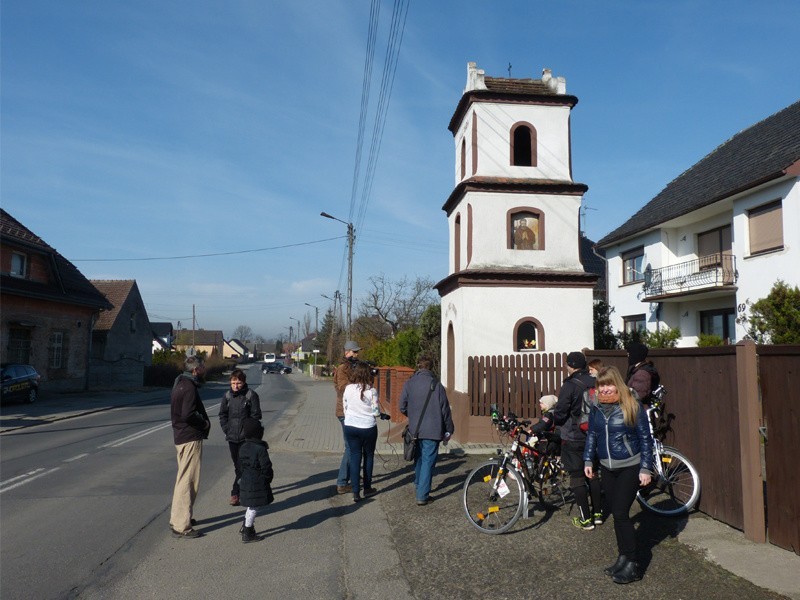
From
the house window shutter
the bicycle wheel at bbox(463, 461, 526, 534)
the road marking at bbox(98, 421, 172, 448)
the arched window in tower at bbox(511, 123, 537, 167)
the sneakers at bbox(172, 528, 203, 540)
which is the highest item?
the arched window in tower at bbox(511, 123, 537, 167)

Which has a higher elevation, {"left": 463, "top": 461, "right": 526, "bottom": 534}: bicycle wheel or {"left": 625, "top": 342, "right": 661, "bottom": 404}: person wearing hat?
{"left": 625, "top": 342, "right": 661, "bottom": 404}: person wearing hat

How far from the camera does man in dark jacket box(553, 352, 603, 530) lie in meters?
6.35

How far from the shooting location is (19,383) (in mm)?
22656

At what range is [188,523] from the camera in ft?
20.2

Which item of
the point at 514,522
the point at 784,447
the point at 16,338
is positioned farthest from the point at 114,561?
the point at 16,338

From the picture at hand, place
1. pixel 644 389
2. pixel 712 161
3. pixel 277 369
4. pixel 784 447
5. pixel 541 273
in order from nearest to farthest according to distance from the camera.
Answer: pixel 784 447, pixel 644 389, pixel 541 273, pixel 712 161, pixel 277 369

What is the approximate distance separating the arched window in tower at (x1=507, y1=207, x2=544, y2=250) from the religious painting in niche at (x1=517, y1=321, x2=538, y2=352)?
179cm

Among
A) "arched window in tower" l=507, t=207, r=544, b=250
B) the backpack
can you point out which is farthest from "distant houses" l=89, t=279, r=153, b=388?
the backpack

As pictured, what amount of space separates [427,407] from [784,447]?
3718 mm

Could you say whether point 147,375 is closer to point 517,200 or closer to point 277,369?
point 517,200

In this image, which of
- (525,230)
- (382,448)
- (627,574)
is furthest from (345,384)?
(525,230)

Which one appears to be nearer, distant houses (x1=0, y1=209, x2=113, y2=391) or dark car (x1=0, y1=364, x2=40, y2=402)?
dark car (x1=0, y1=364, x2=40, y2=402)

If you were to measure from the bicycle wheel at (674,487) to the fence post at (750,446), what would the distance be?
0.93 meters

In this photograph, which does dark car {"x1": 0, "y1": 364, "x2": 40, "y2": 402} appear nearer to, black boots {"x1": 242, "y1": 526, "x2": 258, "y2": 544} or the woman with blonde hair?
black boots {"x1": 242, "y1": 526, "x2": 258, "y2": 544}
